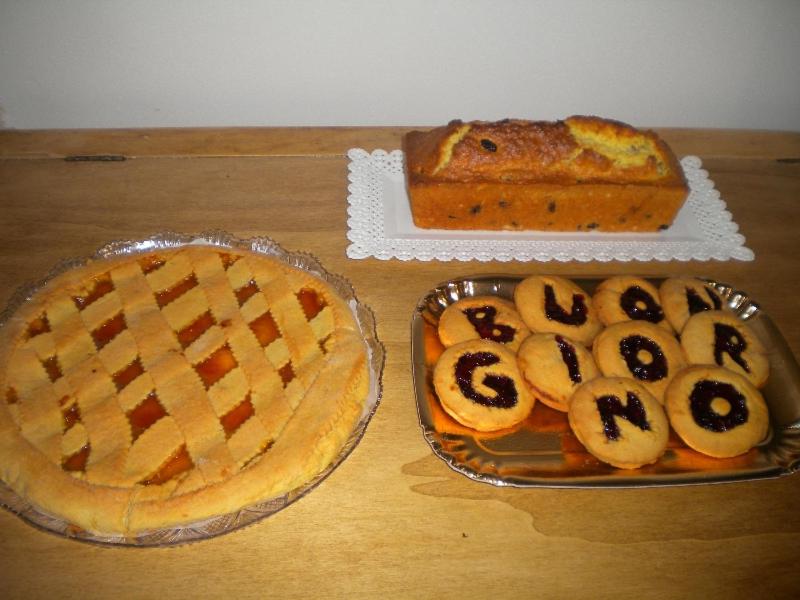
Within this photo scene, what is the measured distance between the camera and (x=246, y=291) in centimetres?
130

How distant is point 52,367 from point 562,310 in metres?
1.07

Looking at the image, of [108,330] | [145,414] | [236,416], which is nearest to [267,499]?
[236,416]

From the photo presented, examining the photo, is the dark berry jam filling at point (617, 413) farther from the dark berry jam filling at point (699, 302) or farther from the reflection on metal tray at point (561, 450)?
the dark berry jam filling at point (699, 302)

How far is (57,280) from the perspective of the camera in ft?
4.21

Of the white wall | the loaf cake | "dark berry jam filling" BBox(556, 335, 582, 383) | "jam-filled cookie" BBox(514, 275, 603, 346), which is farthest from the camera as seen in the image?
the white wall

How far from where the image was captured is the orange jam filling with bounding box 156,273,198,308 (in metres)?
1.28

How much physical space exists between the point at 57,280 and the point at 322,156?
786 millimetres

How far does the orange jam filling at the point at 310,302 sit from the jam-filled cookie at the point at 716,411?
743mm

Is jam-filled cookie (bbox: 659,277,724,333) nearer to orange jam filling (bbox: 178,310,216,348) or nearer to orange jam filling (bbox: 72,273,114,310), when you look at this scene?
orange jam filling (bbox: 178,310,216,348)

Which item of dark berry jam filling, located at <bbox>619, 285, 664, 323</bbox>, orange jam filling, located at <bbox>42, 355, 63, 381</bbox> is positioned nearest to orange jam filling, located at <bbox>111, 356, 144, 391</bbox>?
orange jam filling, located at <bbox>42, 355, 63, 381</bbox>

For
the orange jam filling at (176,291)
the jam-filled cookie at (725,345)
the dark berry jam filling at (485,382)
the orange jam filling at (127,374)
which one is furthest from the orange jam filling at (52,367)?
the jam-filled cookie at (725,345)

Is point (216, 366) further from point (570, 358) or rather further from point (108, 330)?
point (570, 358)

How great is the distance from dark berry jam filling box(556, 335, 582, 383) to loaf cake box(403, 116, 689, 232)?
1.42 feet

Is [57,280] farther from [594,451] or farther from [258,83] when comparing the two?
[594,451]
